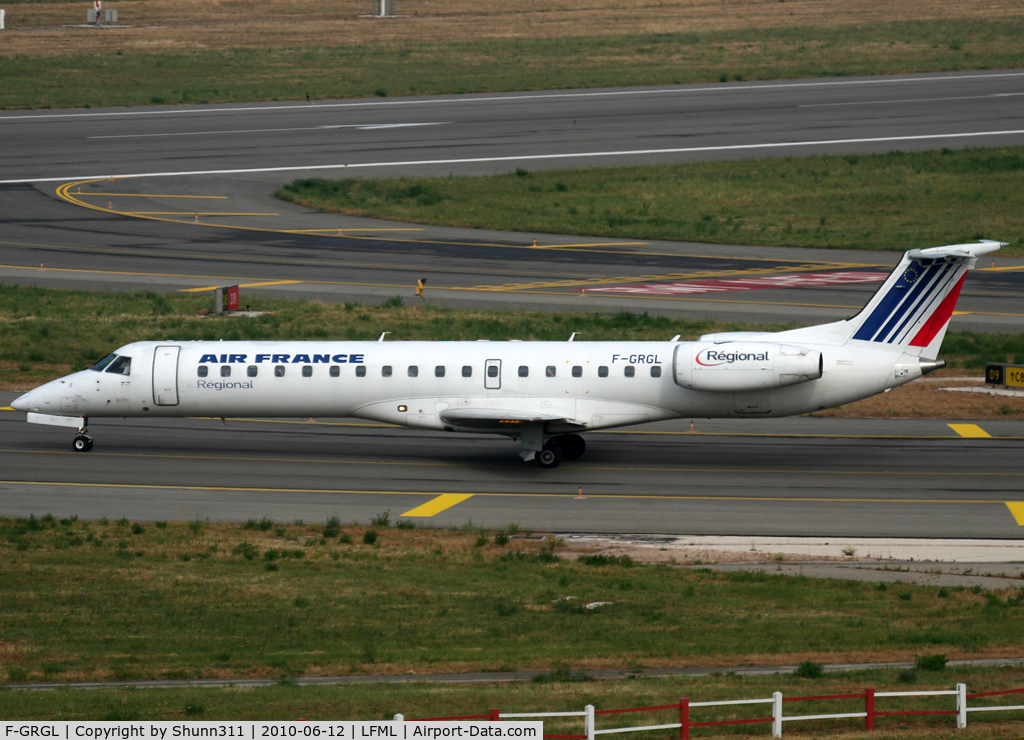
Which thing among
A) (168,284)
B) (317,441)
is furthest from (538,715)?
(168,284)

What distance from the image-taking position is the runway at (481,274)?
33.0m

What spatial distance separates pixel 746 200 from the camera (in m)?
69.9

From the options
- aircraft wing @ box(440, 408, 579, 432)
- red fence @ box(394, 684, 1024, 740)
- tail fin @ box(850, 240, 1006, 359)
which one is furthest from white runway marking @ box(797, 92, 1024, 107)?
red fence @ box(394, 684, 1024, 740)

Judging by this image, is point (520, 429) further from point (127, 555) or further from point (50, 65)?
point (50, 65)

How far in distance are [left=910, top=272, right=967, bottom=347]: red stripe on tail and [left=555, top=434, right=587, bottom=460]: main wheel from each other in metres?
9.31

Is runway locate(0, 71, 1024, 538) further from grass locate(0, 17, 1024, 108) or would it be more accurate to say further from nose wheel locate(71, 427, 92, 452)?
grass locate(0, 17, 1024, 108)

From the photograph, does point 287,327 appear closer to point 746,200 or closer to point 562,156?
point 746,200

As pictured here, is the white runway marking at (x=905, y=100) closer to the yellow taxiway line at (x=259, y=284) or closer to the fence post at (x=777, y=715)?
the yellow taxiway line at (x=259, y=284)

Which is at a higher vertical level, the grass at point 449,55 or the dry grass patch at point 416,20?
the dry grass patch at point 416,20

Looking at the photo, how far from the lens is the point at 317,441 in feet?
131

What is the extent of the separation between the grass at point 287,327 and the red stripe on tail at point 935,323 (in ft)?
40.7

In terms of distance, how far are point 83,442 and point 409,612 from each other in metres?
18.1

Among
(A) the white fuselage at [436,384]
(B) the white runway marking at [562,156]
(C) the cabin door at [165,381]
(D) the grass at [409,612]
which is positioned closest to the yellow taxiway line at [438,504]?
(D) the grass at [409,612]

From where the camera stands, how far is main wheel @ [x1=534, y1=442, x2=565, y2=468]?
36.2m
